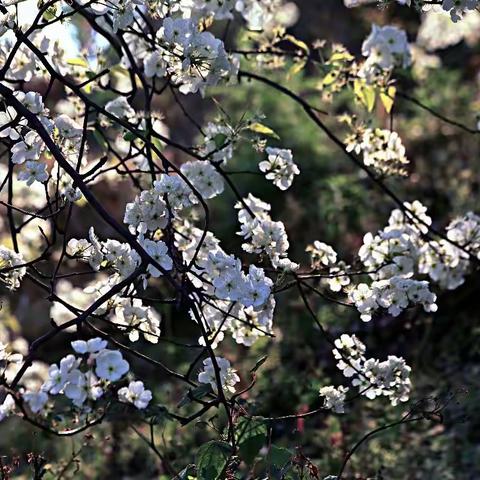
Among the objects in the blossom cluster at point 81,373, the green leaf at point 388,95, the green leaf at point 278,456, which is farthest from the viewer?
the green leaf at point 388,95

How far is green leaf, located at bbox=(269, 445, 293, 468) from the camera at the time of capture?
146 centimetres

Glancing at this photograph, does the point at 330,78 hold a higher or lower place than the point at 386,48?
higher

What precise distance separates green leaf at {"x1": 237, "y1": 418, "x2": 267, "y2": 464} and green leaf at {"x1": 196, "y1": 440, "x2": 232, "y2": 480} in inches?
2.6

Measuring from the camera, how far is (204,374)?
1686mm

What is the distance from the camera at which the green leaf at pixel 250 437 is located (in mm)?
1542

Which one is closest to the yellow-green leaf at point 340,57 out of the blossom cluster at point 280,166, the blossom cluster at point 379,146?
the blossom cluster at point 379,146

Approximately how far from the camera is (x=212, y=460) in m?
1.47

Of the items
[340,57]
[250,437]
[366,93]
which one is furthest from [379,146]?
[250,437]

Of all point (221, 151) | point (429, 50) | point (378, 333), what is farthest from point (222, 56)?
point (429, 50)

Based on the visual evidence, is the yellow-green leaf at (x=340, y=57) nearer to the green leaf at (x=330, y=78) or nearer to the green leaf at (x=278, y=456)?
the green leaf at (x=330, y=78)

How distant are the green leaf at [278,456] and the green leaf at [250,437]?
59 millimetres

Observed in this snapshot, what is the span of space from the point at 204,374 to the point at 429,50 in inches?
233

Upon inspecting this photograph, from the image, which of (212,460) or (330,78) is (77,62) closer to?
(330,78)

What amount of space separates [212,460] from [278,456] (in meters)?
0.11
